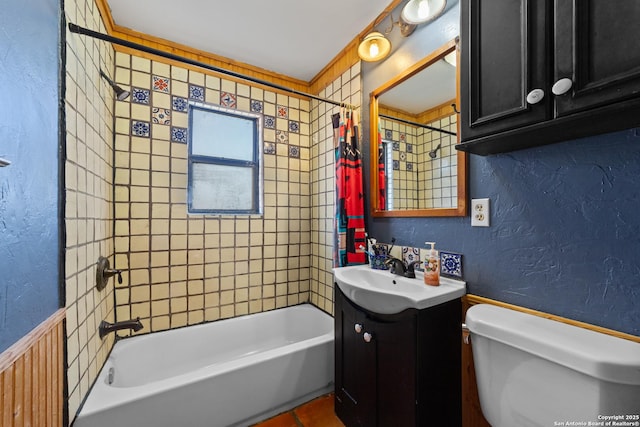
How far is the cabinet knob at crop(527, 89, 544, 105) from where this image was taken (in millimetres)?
722

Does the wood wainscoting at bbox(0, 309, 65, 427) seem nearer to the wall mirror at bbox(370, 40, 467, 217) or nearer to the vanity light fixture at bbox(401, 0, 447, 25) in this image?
the wall mirror at bbox(370, 40, 467, 217)

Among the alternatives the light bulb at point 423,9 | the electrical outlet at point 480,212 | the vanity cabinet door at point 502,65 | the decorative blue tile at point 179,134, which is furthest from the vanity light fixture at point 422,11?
the decorative blue tile at point 179,134

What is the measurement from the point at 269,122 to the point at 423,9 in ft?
4.50

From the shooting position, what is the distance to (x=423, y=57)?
1.39 meters

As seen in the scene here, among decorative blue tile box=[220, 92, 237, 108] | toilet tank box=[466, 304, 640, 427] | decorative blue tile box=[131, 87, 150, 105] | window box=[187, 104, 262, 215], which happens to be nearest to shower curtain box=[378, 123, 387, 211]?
→ toilet tank box=[466, 304, 640, 427]

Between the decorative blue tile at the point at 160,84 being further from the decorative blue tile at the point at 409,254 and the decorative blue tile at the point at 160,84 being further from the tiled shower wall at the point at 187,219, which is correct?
the decorative blue tile at the point at 409,254

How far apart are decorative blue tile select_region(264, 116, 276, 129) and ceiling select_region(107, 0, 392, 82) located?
0.45 meters

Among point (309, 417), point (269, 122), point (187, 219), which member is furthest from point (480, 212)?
point (187, 219)

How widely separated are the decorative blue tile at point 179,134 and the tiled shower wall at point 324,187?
107 cm

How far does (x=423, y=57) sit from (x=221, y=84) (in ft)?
5.03

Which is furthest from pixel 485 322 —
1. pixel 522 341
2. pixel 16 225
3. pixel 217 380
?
pixel 16 225

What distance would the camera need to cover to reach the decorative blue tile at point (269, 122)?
7.29ft

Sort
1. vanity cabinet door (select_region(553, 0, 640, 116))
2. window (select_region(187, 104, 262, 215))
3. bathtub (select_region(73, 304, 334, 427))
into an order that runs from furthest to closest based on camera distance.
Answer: window (select_region(187, 104, 262, 215)), bathtub (select_region(73, 304, 334, 427)), vanity cabinet door (select_region(553, 0, 640, 116))

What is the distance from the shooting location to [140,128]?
1.78 metres
